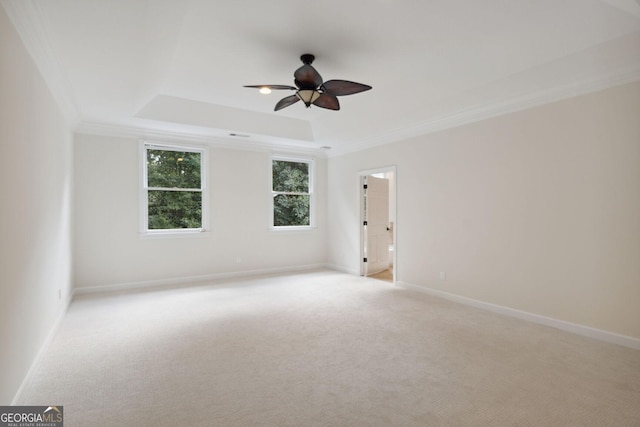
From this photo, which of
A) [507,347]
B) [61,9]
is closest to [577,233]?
[507,347]

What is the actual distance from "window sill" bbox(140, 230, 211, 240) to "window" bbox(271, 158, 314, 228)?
1379 mm

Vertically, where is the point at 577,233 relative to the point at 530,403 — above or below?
above

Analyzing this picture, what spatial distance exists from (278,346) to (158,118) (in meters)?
3.61

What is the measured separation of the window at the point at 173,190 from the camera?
5.48m

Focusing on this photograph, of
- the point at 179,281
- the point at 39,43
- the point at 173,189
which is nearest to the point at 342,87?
the point at 39,43

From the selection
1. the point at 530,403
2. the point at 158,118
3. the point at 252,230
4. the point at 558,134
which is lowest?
the point at 530,403

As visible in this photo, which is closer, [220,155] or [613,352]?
[613,352]

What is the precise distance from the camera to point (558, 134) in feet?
11.7

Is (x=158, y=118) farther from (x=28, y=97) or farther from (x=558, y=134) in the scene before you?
(x=558, y=134)

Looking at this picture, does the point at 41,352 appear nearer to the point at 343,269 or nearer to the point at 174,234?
the point at 174,234

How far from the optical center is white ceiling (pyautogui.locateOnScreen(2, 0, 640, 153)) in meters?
2.48


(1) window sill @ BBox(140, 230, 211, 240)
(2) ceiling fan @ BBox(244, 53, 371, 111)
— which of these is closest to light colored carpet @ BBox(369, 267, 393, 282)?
(1) window sill @ BBox(140, 230, 211, 240)

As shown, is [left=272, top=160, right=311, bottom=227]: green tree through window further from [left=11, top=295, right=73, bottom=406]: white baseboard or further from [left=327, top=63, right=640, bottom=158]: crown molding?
[left=11, top=295, right=73, bottom=406]: white baseboard

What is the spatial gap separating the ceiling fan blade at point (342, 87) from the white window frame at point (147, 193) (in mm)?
3385
